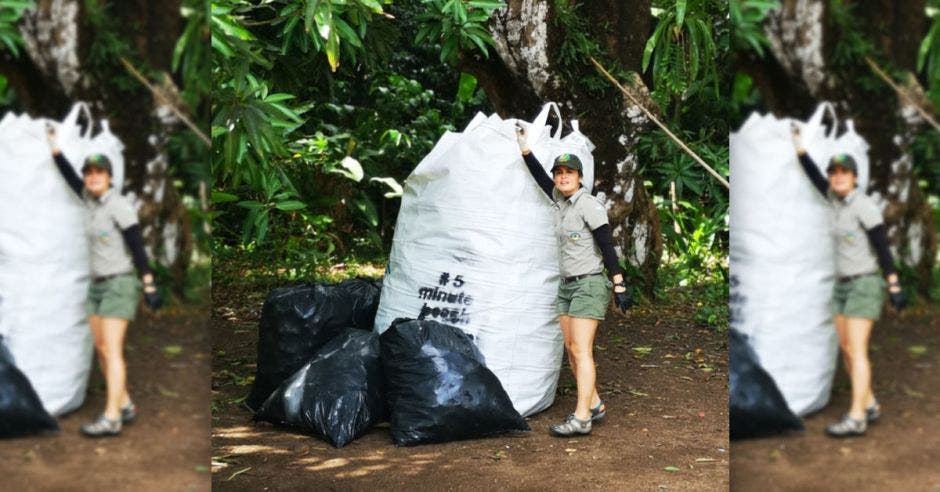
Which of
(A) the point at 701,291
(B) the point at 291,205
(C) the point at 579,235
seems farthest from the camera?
(A) the point at 701,291

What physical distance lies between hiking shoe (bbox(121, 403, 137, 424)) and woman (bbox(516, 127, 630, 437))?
2.73m

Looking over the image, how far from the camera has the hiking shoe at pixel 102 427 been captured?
1.20 meters

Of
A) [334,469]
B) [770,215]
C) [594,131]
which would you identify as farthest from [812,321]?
[594,131]

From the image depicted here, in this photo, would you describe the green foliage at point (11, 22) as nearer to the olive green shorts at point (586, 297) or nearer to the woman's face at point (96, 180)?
the woman's face at point (96, 180)

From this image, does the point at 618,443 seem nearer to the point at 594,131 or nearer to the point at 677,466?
the point at 677,466

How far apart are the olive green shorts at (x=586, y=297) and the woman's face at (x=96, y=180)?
279 centimetres

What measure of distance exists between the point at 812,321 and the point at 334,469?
2.50 metres

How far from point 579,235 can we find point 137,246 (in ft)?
9.20

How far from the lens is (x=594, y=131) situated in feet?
19.2

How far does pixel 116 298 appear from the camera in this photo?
1.20 meters

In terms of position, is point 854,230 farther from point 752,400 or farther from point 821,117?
point 752,400

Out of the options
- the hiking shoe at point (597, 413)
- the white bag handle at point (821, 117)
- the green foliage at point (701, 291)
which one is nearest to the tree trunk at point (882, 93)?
the white bag handle at point (821, 117)

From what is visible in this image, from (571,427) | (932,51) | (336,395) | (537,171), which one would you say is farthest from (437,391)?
(932,51)

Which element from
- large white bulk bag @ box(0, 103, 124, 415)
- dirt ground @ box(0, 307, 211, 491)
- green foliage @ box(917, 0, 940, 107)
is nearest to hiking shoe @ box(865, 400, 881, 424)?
green foliage @ box(917, 0, 940, 107)
